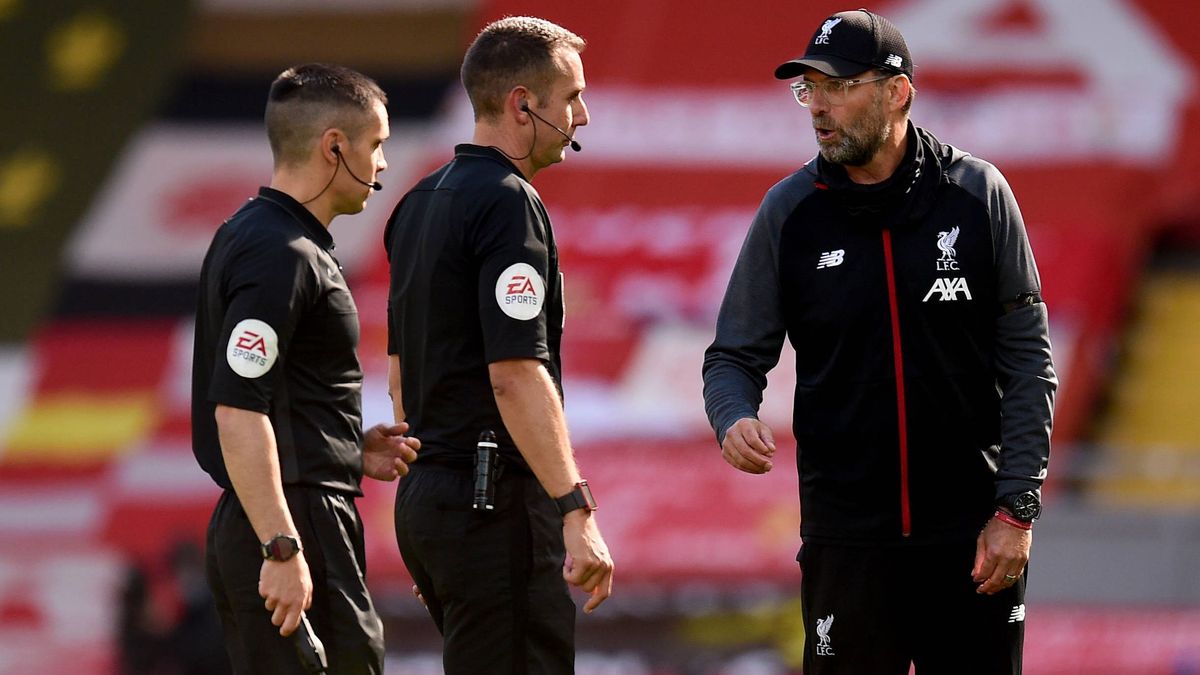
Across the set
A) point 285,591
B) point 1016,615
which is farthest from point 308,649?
point 1016,615

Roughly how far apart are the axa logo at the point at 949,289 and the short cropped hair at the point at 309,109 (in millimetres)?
1278

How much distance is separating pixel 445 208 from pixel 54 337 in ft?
31.9

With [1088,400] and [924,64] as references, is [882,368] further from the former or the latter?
[924,64]

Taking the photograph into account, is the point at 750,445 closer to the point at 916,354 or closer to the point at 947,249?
the point at 916,354

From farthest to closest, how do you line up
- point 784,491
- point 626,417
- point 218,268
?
point 626,417
point 784,491
point 218,268

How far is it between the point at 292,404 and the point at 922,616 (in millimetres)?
1384

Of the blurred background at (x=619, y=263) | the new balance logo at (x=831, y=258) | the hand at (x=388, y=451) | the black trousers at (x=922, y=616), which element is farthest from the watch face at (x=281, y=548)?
the blurred background at (x=619, y=263)

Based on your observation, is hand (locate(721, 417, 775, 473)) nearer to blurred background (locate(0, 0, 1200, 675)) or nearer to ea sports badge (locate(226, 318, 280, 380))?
ea sports badge (locate(226, 318, 280, 380))

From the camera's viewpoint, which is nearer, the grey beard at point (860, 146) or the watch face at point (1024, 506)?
the watch face at point (1024, 506)

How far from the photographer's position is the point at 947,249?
3.66m

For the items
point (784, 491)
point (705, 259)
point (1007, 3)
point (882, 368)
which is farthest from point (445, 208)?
point (1007, 3)

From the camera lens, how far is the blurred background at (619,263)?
1066 cm

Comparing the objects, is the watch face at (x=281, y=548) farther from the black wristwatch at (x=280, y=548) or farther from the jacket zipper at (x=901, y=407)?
the jacket zipper at (x=901, y=407)

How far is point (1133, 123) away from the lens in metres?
11.7
